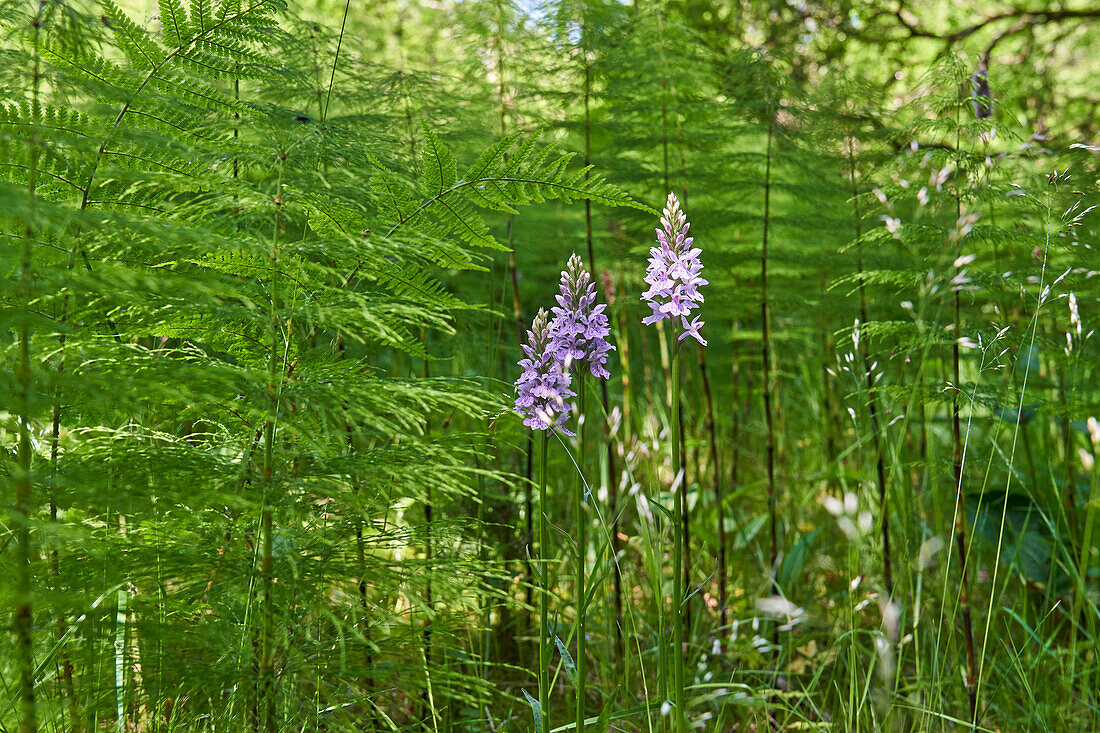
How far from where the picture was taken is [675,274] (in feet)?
4.78

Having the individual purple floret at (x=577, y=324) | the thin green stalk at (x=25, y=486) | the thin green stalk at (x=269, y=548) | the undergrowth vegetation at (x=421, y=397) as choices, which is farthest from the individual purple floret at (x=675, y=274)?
the thin green stalk at (x=25, y=486)

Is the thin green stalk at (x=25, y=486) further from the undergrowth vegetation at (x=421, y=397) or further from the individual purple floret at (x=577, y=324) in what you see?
the individual purple floret at (x=577, y=324)

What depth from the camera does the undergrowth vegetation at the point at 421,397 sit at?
3.82 ft

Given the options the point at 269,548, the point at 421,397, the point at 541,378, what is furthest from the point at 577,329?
the point at 269,548

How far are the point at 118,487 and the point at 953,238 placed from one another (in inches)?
57.2

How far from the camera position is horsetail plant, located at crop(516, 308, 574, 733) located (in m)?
1.37

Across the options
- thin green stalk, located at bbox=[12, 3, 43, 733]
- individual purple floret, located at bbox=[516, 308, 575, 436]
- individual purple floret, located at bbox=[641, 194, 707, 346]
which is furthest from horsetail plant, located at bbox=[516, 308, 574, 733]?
thin green stalk, located at bbox=[12, 3, 43, 733]

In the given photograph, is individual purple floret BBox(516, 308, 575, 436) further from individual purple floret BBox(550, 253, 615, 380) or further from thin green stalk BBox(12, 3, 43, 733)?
thin green stalk BBox(12, 3, 43, 733)

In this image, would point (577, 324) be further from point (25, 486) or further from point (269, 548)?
point (25, 486)

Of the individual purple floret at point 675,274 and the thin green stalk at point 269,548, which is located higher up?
the individual purple floret at point 675,274

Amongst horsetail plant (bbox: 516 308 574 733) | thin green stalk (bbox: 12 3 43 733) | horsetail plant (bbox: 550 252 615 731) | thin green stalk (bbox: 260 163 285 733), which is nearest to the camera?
thin green stalk (bbox: 12 3 43 733)

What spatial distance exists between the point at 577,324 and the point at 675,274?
22 centimetres

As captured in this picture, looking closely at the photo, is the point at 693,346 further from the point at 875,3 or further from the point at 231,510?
the point at 875,3

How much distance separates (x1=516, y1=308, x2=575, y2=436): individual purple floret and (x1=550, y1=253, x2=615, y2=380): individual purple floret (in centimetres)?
2
